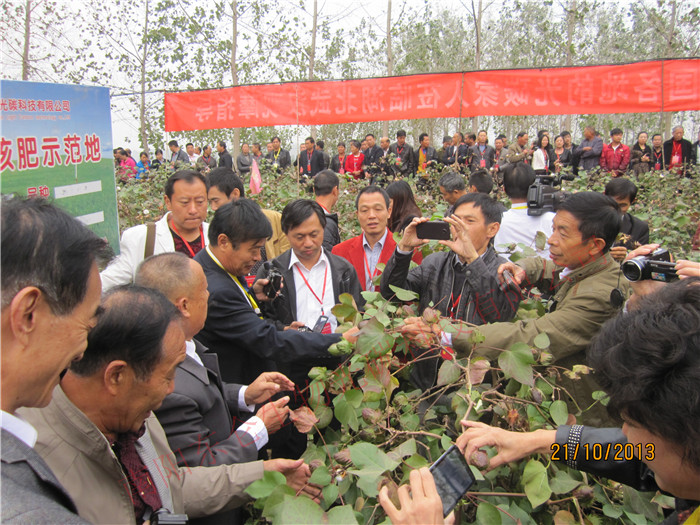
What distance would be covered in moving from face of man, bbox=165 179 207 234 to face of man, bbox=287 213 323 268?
80 cm

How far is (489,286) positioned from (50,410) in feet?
5.54

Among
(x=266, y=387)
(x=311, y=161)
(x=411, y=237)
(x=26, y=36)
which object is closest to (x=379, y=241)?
(x=411, y=237)

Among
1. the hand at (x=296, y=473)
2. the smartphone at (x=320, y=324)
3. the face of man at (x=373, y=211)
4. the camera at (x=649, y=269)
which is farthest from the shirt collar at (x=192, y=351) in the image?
the face of man at (x=373, y=211)

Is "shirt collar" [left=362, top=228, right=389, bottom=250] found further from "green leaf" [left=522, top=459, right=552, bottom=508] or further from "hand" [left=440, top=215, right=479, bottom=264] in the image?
"green leaf" [left=522, top=459, right=552, bottom=508]

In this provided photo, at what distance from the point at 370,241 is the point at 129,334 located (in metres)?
2.26

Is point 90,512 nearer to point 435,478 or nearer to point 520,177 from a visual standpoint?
point 435,478

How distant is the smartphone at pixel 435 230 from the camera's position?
243 cm

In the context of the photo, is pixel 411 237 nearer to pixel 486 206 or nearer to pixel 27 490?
pixel 486 206

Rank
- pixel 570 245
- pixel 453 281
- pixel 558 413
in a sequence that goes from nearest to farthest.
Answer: pixel 558 413 < pixel 570 245 < pixel 453 281

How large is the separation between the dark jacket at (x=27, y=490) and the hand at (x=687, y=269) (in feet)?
6.09

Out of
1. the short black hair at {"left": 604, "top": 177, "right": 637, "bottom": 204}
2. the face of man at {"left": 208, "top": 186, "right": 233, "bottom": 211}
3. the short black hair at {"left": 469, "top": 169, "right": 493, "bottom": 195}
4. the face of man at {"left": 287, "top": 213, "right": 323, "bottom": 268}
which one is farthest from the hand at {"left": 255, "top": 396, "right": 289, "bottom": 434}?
the short black hair at {"left": 469, "top": 169, "right": 493, "bottom": 195}

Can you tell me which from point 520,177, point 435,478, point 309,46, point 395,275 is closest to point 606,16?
point 309,46

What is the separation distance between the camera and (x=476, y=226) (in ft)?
8.09

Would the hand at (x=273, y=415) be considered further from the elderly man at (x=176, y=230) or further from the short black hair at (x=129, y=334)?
the elderly man at (x=176, y=230)
